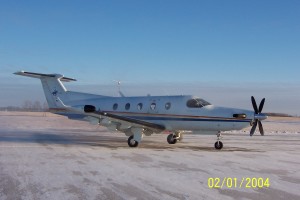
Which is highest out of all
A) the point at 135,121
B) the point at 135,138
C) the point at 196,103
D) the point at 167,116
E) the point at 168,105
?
the point at 196,103

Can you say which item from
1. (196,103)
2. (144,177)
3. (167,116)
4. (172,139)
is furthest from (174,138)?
(144,177)

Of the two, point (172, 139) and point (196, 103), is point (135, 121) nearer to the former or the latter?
point (196, 103)

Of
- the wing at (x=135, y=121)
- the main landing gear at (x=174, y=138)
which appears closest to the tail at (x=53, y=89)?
the wing at (x=135, y=121)

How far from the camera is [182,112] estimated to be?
18250mm

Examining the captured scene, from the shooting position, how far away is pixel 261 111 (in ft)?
57.0

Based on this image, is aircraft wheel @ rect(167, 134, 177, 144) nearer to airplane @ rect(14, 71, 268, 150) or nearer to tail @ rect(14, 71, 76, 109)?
airplane @ rect(14, 71, 268, 150)

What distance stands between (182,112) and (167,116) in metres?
0.94


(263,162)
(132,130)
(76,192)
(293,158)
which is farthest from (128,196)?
(132,130)

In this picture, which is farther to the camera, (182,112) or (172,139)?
(172,139)

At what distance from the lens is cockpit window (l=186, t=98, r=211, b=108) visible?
58.9ft

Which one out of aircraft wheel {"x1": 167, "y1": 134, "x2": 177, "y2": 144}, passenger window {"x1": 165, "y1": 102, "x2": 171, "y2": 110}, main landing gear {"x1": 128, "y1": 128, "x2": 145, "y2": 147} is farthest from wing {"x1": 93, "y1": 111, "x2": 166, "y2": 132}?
aircraft wheel {"x1": 167, "y1": 134, "x2": 177, "y2": 144}

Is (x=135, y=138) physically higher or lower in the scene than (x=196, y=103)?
lower

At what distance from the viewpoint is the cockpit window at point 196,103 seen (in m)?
18.0

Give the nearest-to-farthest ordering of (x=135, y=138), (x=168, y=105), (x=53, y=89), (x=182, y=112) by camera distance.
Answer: (x=135, y=138)
(x=182, y=112)
(x=168, y=105)
(x=53, y=89)
